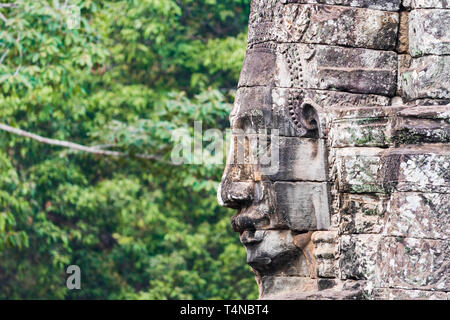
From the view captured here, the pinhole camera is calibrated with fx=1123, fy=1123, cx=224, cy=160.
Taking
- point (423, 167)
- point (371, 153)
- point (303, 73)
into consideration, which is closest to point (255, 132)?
point (303, 73)

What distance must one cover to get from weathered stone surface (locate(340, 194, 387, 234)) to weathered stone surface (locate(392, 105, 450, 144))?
423 millimetres

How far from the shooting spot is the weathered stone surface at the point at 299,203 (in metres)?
7.16

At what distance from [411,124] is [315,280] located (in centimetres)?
136

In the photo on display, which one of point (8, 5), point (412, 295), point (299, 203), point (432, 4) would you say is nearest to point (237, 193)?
point (299, 203)

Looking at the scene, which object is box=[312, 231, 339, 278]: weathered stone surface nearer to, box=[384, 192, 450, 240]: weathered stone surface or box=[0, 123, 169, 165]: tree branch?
box=[384, 192, 450, 240]: weathered stone surface

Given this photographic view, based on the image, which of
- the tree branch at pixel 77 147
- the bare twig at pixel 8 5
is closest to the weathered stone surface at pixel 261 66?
the bare twig at pixel 8 5

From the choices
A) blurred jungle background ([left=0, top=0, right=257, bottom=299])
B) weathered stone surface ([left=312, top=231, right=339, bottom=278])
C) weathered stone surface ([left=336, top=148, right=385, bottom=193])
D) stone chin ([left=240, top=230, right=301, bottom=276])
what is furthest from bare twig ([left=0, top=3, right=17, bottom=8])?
weathered stone surface ([left=336, top=148, right=385, bottom=193])

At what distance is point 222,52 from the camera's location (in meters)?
15.4

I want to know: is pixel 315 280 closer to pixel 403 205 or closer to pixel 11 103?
pixel 403 205

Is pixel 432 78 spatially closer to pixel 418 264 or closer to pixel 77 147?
pixel 418 264

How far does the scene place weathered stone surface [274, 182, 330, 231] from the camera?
7160 mm

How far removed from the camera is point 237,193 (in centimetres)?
720

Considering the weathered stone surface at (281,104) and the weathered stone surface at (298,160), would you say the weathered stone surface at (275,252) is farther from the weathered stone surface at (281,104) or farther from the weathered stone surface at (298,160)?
the weathered stone surface at (281,104)

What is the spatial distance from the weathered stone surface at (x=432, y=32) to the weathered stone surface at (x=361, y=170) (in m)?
0.65
